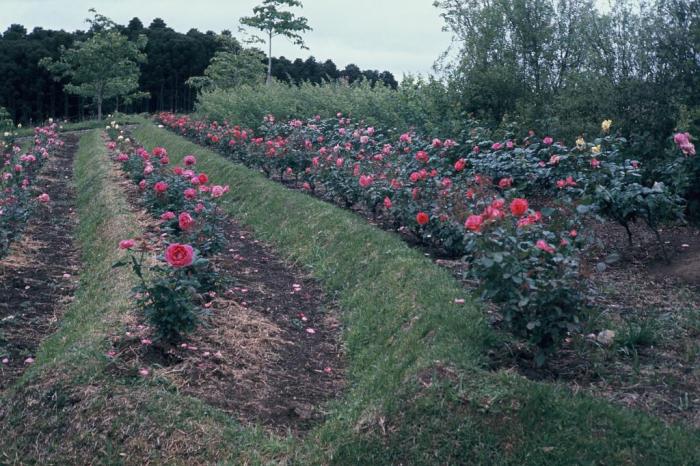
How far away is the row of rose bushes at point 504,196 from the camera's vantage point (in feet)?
12.4

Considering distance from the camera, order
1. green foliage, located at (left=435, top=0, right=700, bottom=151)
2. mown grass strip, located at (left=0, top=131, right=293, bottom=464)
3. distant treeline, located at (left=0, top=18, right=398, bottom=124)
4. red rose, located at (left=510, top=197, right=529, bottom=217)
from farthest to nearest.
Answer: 1. distant treeline, located at (left=0, top=18, right=398, bottom=124)
2. green foliage, located at (left=435, top=0, right=700, bottom=151)
3. red rose, located at (left=510, top=197, right=529, bottom=217)
4. mown grass strip, located at (left=0, top=131, right=293, bottom=464)

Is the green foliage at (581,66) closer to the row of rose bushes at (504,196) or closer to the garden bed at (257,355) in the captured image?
the row of rose bushes at (504,196)

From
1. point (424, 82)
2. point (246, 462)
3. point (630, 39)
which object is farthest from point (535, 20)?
point (246, 462)

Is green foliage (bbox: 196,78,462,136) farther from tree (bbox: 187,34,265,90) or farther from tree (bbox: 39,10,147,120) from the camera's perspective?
tree (bbox: 39,10,147,120)

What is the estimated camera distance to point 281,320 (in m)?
5.72

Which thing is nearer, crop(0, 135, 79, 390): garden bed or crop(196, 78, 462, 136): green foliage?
crop(0, 135, 79, 390): garden bed

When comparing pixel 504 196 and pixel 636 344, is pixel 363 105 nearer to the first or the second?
pixel 504 196

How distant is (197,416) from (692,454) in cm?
235

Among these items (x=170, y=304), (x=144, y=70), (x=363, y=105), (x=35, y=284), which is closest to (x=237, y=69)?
(x=144, y=70)

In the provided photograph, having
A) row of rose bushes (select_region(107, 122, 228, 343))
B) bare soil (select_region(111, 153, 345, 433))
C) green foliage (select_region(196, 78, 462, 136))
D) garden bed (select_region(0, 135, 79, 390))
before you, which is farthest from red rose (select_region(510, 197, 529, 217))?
green foliage (select_region(196, 78, 462, 136))

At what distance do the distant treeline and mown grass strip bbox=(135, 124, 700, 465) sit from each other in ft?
112

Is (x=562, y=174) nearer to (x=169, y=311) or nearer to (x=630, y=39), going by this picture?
(x=630, y=39)

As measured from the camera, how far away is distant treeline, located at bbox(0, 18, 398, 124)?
40062 millimetres

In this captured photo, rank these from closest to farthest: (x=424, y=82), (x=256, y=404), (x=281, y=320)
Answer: (x=256, y=404) → (x=281, y=320) → (x=424, y=82)
